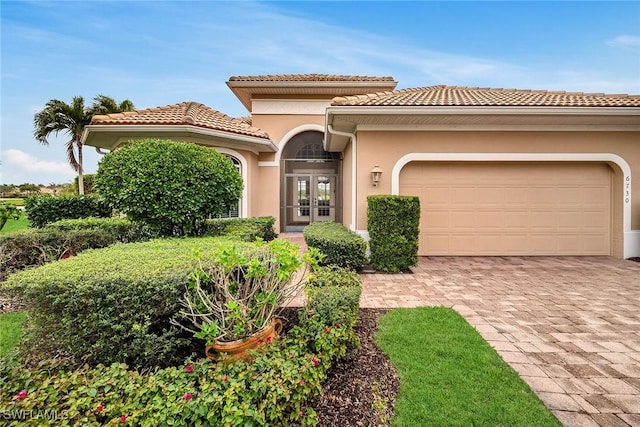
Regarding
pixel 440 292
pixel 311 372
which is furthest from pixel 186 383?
pixel 440 292

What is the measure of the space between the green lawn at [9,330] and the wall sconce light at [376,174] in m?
7.08

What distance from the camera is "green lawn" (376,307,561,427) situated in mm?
2363

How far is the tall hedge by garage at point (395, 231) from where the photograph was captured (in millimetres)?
6812

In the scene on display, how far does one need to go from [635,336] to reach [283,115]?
11.8m

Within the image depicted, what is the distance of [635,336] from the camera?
377 centimetres

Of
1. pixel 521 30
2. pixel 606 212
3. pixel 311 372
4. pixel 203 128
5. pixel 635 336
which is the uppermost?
pixel 521 30

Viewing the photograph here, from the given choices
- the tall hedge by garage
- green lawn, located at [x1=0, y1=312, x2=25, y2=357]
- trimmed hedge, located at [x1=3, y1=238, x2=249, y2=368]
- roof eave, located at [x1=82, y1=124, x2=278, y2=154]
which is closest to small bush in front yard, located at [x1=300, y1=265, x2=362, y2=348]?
trimmed hedge, located at [x1=3, y1=238, x2=249, y2=368]

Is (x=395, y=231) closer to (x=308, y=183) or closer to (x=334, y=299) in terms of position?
(x=334, y=299)

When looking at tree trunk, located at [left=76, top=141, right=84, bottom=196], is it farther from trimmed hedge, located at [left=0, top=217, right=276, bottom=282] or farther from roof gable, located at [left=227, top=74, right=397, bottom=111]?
trimmed hedge, located at [left=0, top=217, right=276, bottom=282]

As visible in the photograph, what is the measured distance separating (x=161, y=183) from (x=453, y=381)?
5.70m

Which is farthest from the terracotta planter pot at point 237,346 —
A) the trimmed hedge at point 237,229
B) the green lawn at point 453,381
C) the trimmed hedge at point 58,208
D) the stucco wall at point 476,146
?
the trimmed hedge at point 58,208

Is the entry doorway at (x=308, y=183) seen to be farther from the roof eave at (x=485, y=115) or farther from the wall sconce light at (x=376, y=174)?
the wall sconce light at (x=376, y=174)

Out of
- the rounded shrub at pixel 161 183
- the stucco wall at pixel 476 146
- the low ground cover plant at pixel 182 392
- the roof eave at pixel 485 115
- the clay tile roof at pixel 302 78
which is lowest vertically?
the low ground cover plant at pixel 182 392

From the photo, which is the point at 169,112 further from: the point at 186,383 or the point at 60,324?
the point at 186,383
